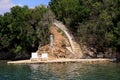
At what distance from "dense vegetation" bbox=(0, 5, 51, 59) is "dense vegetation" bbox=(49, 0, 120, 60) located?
359cm

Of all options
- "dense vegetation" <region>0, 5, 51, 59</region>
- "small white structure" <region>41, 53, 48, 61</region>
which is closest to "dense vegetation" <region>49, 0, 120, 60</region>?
"dense vegetation" <region>0, 5, 51, 59</region>

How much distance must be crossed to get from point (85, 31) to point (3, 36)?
1362 centimetres

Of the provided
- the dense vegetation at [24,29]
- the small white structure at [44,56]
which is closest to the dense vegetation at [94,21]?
the dense vegetation at [24,29]

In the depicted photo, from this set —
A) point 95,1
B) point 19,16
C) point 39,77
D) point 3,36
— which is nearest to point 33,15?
point 19,16

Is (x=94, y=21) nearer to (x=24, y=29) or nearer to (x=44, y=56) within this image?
(x=44, y=56)

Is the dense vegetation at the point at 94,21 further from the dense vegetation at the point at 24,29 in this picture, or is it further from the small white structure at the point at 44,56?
the small white structure at the point at 44,56

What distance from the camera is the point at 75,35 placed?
58.5 m

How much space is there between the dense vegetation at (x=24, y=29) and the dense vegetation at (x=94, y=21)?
3.59 m

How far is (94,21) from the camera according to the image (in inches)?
2190

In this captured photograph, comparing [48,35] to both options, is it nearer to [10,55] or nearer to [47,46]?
[47,46]

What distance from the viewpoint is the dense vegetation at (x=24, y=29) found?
2244 inches

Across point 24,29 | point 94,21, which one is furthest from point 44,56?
point 94,21

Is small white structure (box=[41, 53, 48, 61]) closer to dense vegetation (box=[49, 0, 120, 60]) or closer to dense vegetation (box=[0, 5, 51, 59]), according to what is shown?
dense vegetation (box=[0, 5, 51, 59])

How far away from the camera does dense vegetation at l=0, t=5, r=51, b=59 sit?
2244 inches
